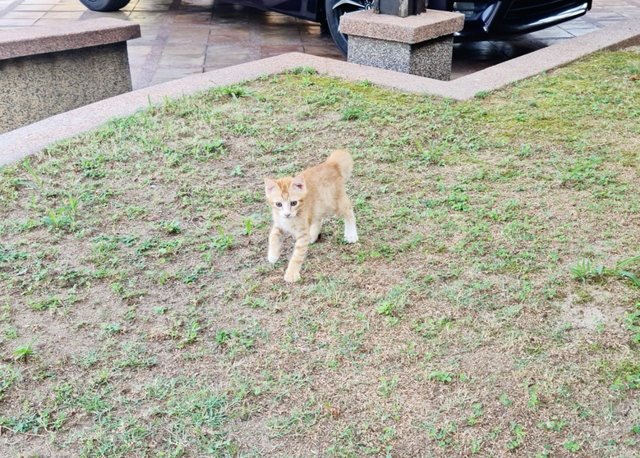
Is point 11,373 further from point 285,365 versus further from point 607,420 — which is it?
point 607,420

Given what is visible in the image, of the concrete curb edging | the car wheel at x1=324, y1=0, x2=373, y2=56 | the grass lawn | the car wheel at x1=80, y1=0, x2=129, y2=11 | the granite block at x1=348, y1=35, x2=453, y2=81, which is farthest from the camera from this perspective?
the car wheel at x1=80, y1=0, x2=129, y2=11

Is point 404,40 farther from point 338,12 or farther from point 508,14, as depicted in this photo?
point 338,12

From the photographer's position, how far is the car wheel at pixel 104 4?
922 cm

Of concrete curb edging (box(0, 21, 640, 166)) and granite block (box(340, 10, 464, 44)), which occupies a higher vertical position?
granite block (box(340, 10, 464, 44))

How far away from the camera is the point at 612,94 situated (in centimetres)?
539

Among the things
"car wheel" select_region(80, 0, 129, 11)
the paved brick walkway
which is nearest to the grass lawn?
the paved brick walkway

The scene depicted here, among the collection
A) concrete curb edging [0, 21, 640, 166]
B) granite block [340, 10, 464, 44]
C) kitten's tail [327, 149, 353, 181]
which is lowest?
concrete curb edging [0, 21, 640, 166]

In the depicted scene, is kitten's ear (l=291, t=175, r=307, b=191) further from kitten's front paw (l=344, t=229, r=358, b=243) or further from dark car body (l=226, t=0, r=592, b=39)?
dark car body (l=226, t=0, r=592, b=39)

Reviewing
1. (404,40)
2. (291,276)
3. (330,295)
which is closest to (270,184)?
(291,276)

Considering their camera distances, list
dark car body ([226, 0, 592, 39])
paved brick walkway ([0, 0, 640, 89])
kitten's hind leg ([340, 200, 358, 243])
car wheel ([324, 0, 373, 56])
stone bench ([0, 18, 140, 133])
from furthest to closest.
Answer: paved brick walkway ([0, 0, 640, 89])
car wheel ([324, 0, 373, 56])
dark car body ([226, 0, 592, 39])
stone bench ([0, 18, 140, 133])
kitten's hind leg ([340, 200, 358, 243])

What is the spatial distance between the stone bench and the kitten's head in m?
3.14

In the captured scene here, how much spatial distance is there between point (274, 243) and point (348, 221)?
375 mm

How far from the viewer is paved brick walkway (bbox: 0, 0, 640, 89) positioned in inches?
283

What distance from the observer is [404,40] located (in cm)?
589
